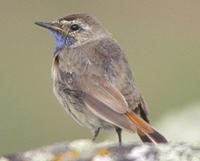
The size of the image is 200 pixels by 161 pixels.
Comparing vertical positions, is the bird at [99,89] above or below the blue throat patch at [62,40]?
below

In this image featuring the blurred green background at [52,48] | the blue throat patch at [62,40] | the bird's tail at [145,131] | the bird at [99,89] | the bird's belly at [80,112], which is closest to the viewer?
the bird's tail at [145,131]

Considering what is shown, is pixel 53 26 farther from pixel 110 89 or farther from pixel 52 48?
pixel 52 48

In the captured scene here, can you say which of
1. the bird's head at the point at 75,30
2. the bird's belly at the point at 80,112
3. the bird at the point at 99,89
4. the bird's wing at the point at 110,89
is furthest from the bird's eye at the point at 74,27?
the bird's belly at the point at 80,112

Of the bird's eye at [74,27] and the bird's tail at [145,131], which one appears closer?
the bird's tail at [145,131]

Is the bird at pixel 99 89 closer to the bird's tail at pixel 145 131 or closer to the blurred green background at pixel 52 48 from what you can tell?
the bird's tail at pixel 145 131

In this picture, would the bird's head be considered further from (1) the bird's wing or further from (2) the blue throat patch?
(1) the bird's wing

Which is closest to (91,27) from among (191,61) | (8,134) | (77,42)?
(77,42)

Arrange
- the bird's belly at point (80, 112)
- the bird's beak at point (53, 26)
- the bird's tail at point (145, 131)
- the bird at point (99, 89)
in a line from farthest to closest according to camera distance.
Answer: the bird's beak at point (53, 26), the bird's belly at point (80, 112), the bird at point (99, 89), the bird's tail at point (145, 131)

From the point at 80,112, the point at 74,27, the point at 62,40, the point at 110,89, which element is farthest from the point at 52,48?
the point at 110,89
